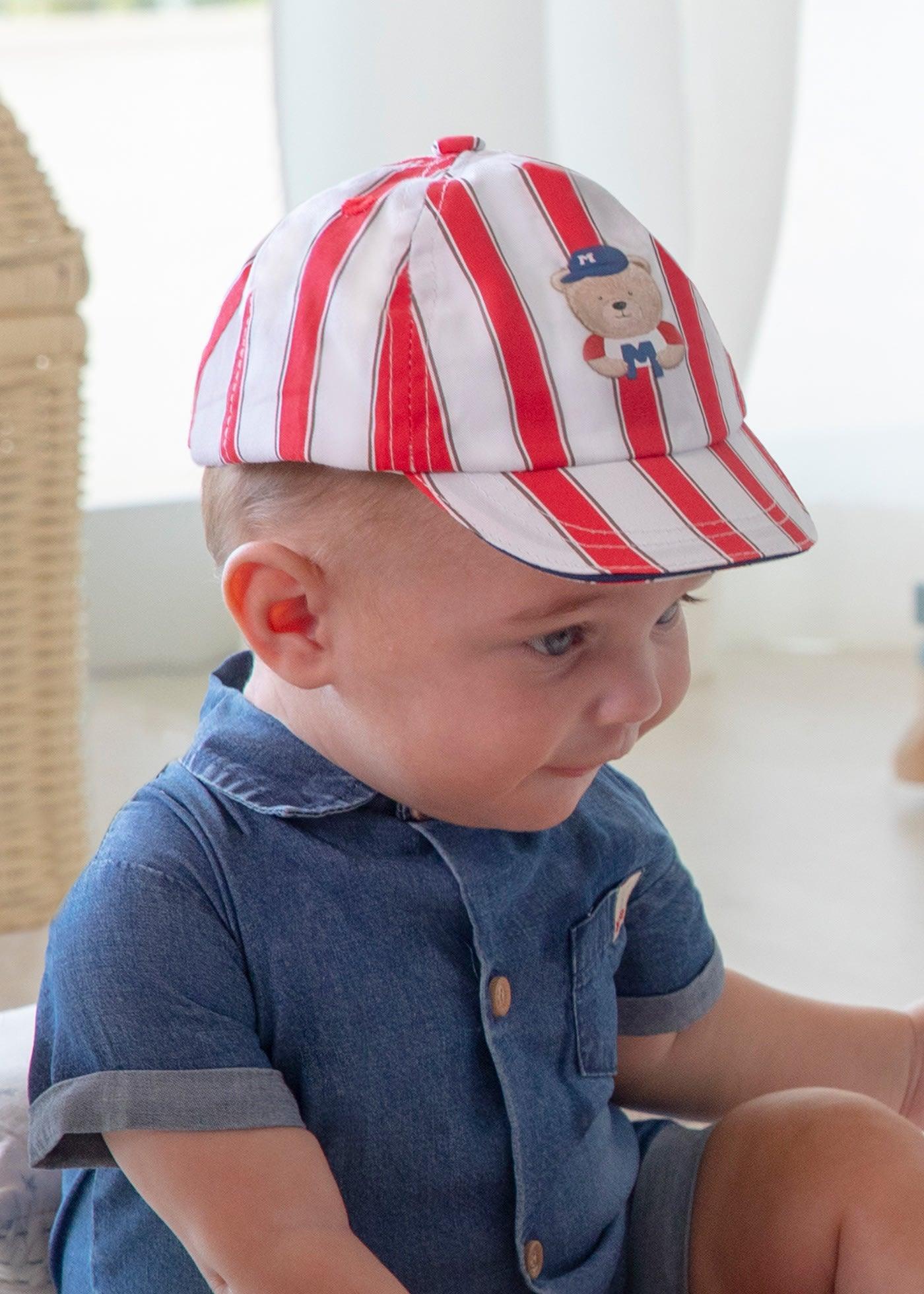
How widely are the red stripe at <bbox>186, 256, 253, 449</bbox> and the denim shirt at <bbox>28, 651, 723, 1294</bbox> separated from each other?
0.12 m

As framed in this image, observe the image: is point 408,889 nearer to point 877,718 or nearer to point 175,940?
point 175,940

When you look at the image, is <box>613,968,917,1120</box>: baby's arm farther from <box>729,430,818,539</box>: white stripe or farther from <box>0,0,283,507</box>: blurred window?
<box>0,0,283,507</box>: blurred window

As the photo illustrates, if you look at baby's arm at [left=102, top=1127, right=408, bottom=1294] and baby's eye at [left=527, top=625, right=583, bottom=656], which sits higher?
baby's eye at [left=527, top=625, right=583, bottom=656]

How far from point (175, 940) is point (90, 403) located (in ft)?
5.00

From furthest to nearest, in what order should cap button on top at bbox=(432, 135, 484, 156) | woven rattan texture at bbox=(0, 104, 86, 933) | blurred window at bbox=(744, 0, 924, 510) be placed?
blurred window at bbox=(744, 0, 924, 510)
woven rattan texture at bbox=(0, 104, 86, 933)
cap button on top at bbox=(432, 135, 484, 156)

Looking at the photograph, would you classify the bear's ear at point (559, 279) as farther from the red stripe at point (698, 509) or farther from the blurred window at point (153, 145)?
the blurred window at point (153, 145)

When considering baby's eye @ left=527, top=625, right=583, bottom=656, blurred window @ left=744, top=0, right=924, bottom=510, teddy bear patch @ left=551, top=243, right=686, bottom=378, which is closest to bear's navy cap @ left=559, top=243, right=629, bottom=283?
teddy bear patch @ left=551, top=243, right=686, bottom=378

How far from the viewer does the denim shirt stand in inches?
21.3

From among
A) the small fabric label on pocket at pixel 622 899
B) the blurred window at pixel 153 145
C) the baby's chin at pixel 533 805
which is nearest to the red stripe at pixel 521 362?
the baby's chin at pixel 533 805

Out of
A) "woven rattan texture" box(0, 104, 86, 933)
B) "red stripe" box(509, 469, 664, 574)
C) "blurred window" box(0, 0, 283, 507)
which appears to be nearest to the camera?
"red stripe" box(509, 469, 664, 574)

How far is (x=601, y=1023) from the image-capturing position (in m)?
0.65

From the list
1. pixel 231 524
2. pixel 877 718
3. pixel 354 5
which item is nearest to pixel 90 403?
pixel 354 5

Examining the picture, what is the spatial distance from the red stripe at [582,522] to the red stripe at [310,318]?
0.25ft

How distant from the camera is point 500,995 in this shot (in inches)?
23.5
